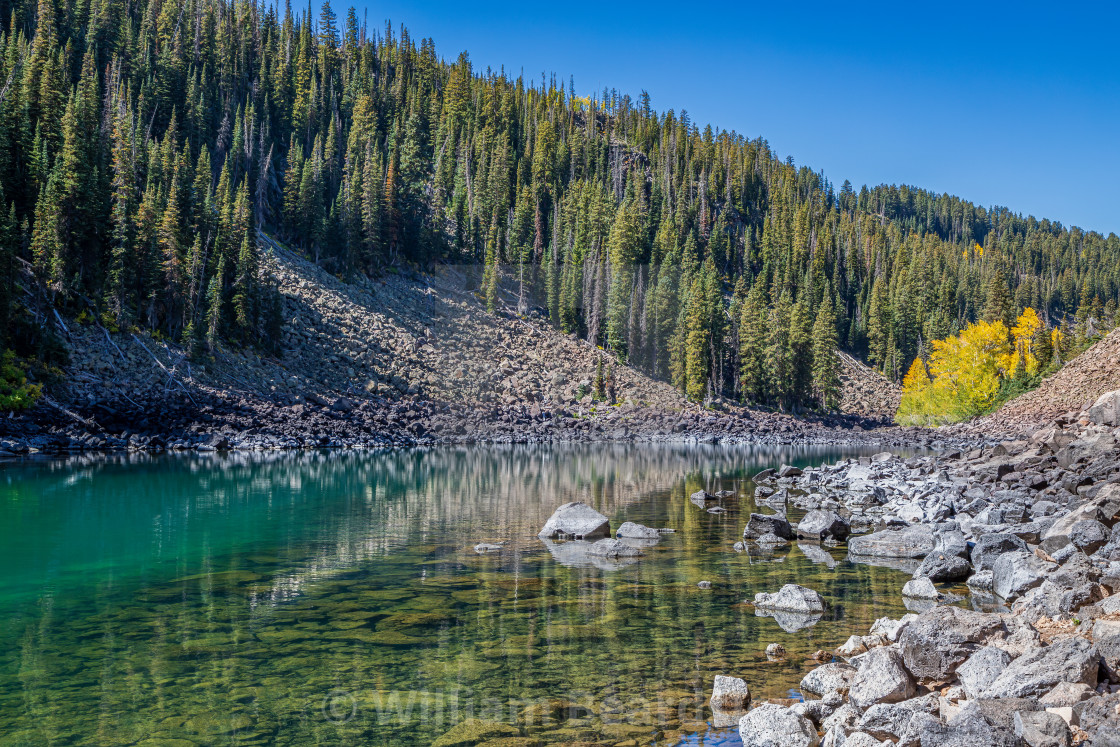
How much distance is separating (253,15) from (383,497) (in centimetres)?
12119

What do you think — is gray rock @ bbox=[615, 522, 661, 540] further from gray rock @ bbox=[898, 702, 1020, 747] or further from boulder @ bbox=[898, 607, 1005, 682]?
gray rock @ bbox=[898, 702, 1020, 747]

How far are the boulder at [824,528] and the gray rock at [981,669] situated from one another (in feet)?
37.4

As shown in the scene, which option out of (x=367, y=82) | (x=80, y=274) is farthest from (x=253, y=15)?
(x=80, y=274)

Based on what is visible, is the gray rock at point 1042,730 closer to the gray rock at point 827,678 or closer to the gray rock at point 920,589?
the gray rock at point 827,678

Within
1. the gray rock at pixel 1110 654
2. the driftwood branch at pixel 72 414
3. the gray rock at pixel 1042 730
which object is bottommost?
the gray rock at pixel 1042 730

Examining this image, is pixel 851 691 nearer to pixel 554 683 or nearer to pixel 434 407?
pixel 554 683

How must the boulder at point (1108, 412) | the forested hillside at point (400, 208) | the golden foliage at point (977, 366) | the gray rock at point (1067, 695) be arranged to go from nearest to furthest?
the gray rock at point (1067, 695) < the boulder at point (1108, 412) < the forested hillside at point (400, 208) < the golden foliage at point (977, 366)

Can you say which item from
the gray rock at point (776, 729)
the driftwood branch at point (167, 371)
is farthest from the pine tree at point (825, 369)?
the gray rock at point (776, 729)

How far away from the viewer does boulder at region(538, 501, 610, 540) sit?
63.9ft

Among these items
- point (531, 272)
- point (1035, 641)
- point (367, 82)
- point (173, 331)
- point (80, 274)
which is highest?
point (367, 82)

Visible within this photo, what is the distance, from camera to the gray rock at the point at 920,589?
1295 centimetres

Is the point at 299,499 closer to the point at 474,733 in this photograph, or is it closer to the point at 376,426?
the point at 474,733

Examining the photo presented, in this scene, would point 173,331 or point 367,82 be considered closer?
point 173,331

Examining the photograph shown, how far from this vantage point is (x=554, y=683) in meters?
9.16
